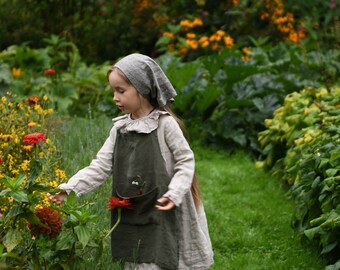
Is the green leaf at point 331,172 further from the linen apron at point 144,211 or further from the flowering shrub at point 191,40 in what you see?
the flowering shrub at point 191,40

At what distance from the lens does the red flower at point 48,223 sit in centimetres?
311

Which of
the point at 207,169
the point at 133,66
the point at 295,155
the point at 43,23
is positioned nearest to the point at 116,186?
the point at 133,66

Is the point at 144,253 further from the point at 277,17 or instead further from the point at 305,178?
the point at 277,17

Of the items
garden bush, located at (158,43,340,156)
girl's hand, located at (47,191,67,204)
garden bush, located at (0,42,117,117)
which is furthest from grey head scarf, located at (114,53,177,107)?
garden bush, located at (158,43,340,156)

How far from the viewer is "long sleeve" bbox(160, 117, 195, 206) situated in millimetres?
3400

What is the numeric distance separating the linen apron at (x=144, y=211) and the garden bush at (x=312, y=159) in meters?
1.09

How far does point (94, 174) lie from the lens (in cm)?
367

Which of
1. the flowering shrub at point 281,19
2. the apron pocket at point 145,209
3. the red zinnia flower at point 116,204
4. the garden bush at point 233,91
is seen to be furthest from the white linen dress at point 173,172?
the flowering shrub at point 281,19

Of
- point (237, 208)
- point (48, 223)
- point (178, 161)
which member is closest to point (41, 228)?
point (48, 223)

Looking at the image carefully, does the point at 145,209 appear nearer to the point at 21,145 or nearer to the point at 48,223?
the point at 48,223

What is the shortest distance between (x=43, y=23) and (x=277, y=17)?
378cm

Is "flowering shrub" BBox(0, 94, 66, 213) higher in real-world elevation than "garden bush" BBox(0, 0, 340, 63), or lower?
higher

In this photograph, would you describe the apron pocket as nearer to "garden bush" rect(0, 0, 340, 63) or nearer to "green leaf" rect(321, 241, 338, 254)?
"green leaf" rect(321, 241, 338, 254)

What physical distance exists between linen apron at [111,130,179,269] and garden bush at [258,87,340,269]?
1.09 meters
